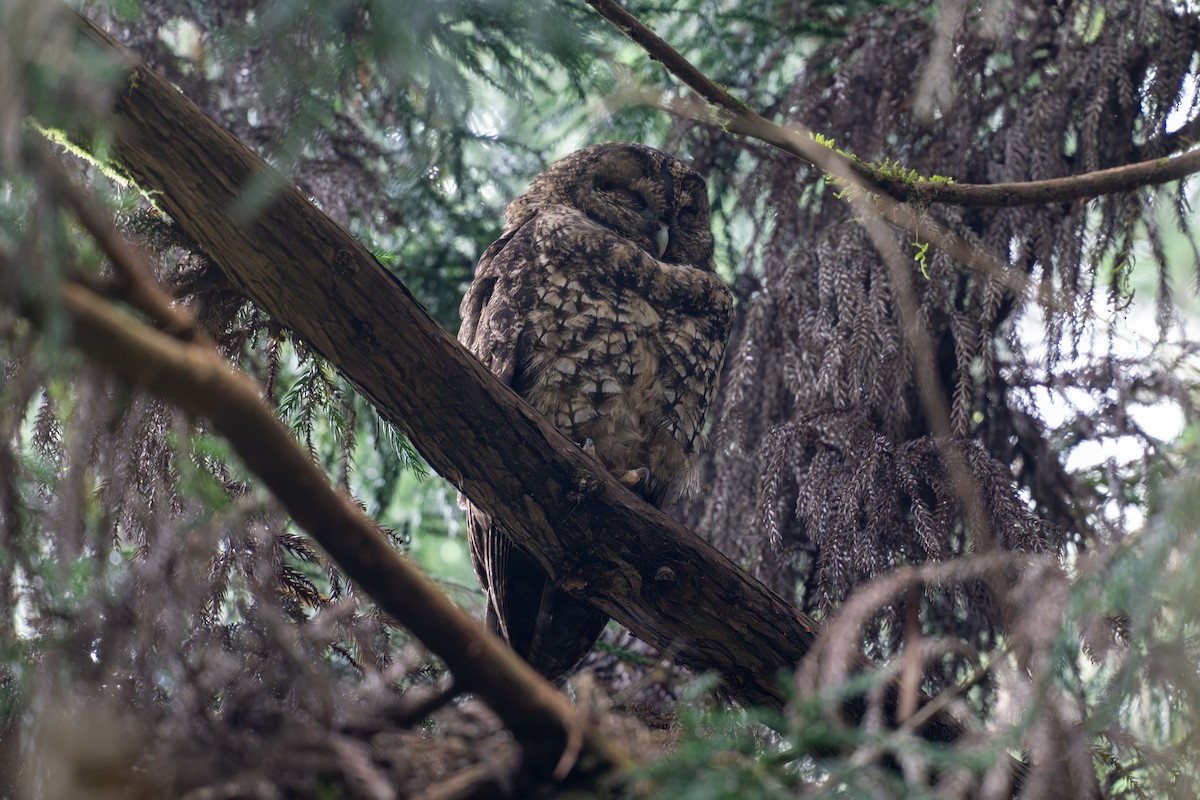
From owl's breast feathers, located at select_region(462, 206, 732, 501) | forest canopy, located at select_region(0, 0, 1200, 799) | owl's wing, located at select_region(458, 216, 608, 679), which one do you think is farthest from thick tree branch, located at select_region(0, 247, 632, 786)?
owl's breast feathers, located at select_region(462, 206, 732, 501)

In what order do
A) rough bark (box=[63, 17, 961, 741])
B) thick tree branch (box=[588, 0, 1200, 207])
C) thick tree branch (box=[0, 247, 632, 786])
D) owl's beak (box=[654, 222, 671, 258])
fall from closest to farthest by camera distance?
thick tree branch (box=[0, 247, 632, 786])
rough bark (box=[63, 17, 961, 741])
thick tree branch (box=[588, 0, 1200, 207])
owl's beak (box=[654, 222, 671, 258])

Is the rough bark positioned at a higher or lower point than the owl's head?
lower

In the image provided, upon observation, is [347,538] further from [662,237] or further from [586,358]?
[662,237]

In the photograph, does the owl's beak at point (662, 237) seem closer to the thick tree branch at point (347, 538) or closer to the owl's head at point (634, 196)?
the owl's head at point (634, 196)

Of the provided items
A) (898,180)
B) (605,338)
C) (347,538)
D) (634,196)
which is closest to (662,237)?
(634,196)

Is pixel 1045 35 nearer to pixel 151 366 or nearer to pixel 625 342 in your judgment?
pixel 625 342

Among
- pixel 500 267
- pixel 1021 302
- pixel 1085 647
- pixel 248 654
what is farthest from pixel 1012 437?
pixel 248 654

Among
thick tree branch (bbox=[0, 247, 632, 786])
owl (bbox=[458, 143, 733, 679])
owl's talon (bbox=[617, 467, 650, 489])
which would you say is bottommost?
thick tree branch (bbox=[0, 247, 632, 786])

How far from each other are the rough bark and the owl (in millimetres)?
549

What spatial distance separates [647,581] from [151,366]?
1602 mm

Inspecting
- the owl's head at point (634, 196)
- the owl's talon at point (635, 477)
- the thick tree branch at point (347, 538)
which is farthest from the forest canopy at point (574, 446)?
the owl's talon at point (635, 477)

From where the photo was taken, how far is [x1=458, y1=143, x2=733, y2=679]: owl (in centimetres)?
323

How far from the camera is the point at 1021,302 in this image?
3312mm

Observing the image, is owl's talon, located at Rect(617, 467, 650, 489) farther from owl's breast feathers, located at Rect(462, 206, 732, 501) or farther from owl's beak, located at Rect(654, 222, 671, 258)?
owl's beak, located at Rect(654, 222, 671, 258)
